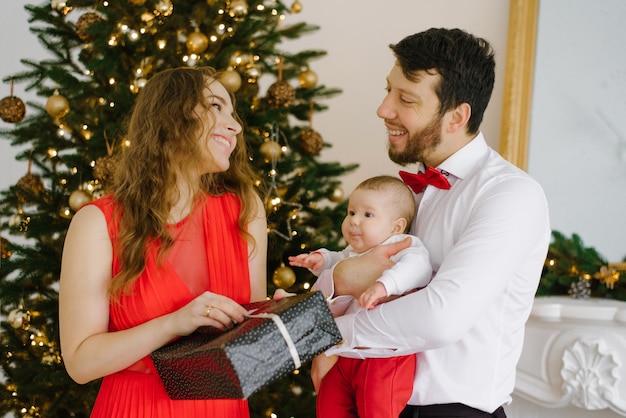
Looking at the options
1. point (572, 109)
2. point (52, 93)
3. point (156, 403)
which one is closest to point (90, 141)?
point (52, 93)

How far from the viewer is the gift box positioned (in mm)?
1381

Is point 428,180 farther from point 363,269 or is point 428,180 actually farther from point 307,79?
point 307,79

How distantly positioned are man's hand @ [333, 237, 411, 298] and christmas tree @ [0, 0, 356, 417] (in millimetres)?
1001

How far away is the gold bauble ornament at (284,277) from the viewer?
276 cm

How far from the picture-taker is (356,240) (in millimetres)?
1879

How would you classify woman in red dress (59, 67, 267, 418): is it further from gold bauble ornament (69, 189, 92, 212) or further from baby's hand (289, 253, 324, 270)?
gold bauble ornament (69, 189, 92, 212)

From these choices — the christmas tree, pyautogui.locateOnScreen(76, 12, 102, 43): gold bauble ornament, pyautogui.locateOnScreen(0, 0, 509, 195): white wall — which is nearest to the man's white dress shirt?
the christmas tree

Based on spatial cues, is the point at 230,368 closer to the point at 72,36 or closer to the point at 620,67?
the point at 72,36

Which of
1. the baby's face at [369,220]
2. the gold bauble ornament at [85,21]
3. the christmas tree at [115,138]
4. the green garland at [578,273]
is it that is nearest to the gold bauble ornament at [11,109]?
the christmas tree at [115,138]

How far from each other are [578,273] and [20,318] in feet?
7.86

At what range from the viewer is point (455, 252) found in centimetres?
155

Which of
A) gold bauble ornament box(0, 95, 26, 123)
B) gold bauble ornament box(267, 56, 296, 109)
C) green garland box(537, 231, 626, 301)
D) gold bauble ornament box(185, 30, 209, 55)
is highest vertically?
gold bauble ornament box(185, 30, 209, 55)

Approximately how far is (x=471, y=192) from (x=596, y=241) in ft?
5.44

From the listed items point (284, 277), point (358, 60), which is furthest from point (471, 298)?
point (358, 60)
